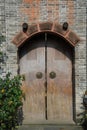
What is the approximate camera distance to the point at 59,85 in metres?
12.1

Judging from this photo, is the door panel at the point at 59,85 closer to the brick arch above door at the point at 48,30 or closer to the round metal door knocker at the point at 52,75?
the round metal door knocker at the point at 52,75

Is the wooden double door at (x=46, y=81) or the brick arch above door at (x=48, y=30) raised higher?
the brick arch above door at (x=48, y=30)

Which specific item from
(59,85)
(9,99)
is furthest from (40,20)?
(9,99)

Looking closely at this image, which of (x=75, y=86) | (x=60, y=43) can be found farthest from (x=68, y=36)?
(x=75, y=86)

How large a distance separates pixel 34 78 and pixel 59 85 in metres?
0.64


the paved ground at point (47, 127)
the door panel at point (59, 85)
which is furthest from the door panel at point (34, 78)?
the paved ground at point (47, 127)

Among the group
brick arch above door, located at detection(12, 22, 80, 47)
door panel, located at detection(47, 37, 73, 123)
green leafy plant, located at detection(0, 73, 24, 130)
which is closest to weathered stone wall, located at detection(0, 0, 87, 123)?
brick arch above door, located at detection(12, 22, 80, 47)

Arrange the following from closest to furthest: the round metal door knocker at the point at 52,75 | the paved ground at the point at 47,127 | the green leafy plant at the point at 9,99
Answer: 1. the green leafy plant at the point at 9,99
2. the paved ground at the point at 47,127
3. the round metal door knocker at the point at 52,75

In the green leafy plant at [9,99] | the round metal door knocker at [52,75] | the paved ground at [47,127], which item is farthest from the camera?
the round metal door knocker at [52,75]

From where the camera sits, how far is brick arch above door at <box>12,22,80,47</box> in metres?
11.7

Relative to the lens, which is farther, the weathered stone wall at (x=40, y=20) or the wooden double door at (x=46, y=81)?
the wooden double door at (x=46, y=81)

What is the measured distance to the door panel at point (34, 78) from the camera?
1209cm

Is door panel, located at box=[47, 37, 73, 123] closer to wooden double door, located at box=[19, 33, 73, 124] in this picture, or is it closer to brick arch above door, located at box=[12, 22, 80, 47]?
wooden double door, located at box=[19, 33, 73, 124]

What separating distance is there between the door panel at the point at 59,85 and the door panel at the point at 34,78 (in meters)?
0.15
